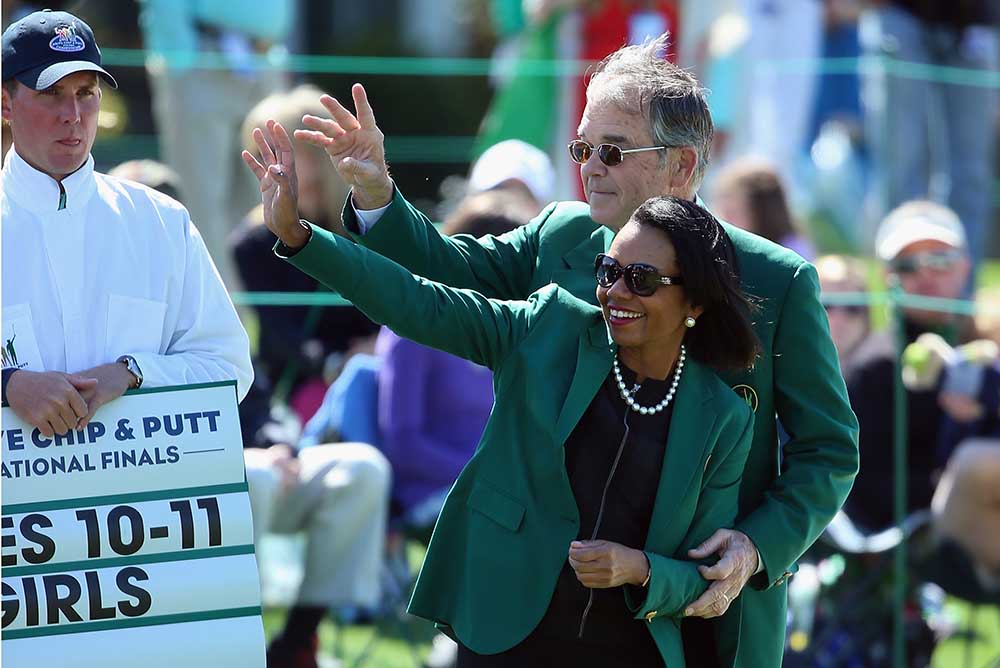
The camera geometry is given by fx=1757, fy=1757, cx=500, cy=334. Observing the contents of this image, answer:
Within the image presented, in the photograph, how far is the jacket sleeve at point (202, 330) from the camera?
12.7ft

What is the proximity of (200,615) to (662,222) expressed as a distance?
1.26 meters

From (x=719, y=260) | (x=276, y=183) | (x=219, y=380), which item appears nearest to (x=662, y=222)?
(x=719, y=260)

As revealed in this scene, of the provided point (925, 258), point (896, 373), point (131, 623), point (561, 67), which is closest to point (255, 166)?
point (131, 623)

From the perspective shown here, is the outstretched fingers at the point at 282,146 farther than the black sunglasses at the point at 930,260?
No

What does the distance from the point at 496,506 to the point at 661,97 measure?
964 mm

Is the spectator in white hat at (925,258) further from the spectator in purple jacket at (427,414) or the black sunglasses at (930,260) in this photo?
the spectator in purple jacket at (427,414)

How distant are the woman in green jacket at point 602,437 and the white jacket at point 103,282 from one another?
429 mm

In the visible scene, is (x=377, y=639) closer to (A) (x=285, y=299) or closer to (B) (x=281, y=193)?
(A) (x=285, y=299)

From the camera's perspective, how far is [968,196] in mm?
9375

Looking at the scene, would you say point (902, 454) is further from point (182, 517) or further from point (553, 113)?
point (182, 517)

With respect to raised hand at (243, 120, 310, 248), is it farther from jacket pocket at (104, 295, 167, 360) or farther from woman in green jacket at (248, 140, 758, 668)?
jacket pocket at (104, 295, 167, 360)

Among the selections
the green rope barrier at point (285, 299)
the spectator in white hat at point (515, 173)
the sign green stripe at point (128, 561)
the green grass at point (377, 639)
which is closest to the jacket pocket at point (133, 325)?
the sign green stripe at point (128, 561)

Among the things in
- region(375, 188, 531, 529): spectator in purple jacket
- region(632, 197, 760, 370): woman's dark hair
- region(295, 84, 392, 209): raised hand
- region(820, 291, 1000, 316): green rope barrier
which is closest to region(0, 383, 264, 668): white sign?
region(295, 84, 392, 209): raised hand

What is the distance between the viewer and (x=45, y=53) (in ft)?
12.3
